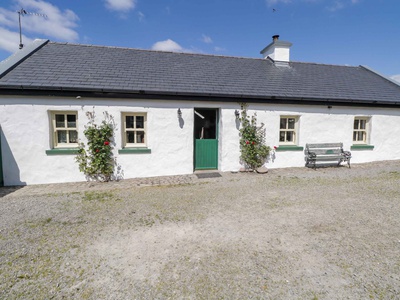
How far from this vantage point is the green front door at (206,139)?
931 cm

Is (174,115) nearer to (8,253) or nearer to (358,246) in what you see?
Result: (8,253)

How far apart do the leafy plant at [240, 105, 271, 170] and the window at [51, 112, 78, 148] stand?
644 centimetres

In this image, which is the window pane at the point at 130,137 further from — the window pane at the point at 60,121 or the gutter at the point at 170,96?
the window pane at the point at 60,121

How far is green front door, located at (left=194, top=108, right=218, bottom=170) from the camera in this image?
30.6 feet

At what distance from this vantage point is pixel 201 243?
3.77 metres

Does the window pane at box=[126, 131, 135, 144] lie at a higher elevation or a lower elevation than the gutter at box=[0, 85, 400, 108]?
lower

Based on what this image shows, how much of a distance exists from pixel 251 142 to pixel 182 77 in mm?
4099

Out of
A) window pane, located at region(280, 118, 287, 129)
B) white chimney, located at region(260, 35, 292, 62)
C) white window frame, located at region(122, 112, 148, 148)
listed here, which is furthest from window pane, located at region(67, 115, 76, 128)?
white chimney, located at region(260, 35, 292, 62)

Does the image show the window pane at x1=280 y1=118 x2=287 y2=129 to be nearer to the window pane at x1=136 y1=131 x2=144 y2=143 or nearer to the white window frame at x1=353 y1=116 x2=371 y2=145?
the white window frame at x1=353 y1=116 x2=371 y2=145

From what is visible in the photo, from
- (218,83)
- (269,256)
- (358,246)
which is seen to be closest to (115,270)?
(269,256)

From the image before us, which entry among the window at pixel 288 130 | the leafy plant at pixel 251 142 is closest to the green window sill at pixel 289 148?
the window at pixel 288 130

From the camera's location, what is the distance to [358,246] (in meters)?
3.63

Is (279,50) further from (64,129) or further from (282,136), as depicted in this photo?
(64,129)

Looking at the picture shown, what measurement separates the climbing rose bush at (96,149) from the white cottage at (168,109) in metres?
0.25
